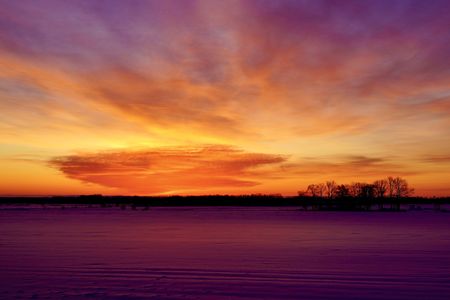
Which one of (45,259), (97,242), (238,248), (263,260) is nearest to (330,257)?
(263,260)

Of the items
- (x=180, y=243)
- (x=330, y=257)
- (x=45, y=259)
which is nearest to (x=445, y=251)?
(x=330, y=257)

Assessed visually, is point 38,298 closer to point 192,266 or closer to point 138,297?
point 138,297

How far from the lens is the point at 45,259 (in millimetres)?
18250

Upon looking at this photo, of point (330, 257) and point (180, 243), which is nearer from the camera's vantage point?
point (330, 257)

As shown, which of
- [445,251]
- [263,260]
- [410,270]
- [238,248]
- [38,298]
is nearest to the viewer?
[38,298]

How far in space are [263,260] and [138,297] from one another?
769 cm

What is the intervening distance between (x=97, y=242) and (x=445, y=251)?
17.3 metres

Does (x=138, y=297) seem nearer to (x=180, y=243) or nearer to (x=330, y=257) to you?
(x=330, y=257)

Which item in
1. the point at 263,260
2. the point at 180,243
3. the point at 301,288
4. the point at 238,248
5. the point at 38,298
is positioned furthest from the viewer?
the point at 180,243

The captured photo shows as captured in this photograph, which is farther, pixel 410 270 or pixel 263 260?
pixel 263 260

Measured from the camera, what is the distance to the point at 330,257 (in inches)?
736

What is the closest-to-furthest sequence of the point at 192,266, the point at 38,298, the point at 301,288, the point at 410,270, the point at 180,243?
the point at 38,298
the point at 301,288
the point at 410,270
the point at 192,266
the point at 180,243

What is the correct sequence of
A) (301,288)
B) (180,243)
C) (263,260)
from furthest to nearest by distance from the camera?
(180,243) → (263,260) → (301,288)

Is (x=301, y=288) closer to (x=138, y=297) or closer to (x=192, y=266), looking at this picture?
(x=138, y=297)
